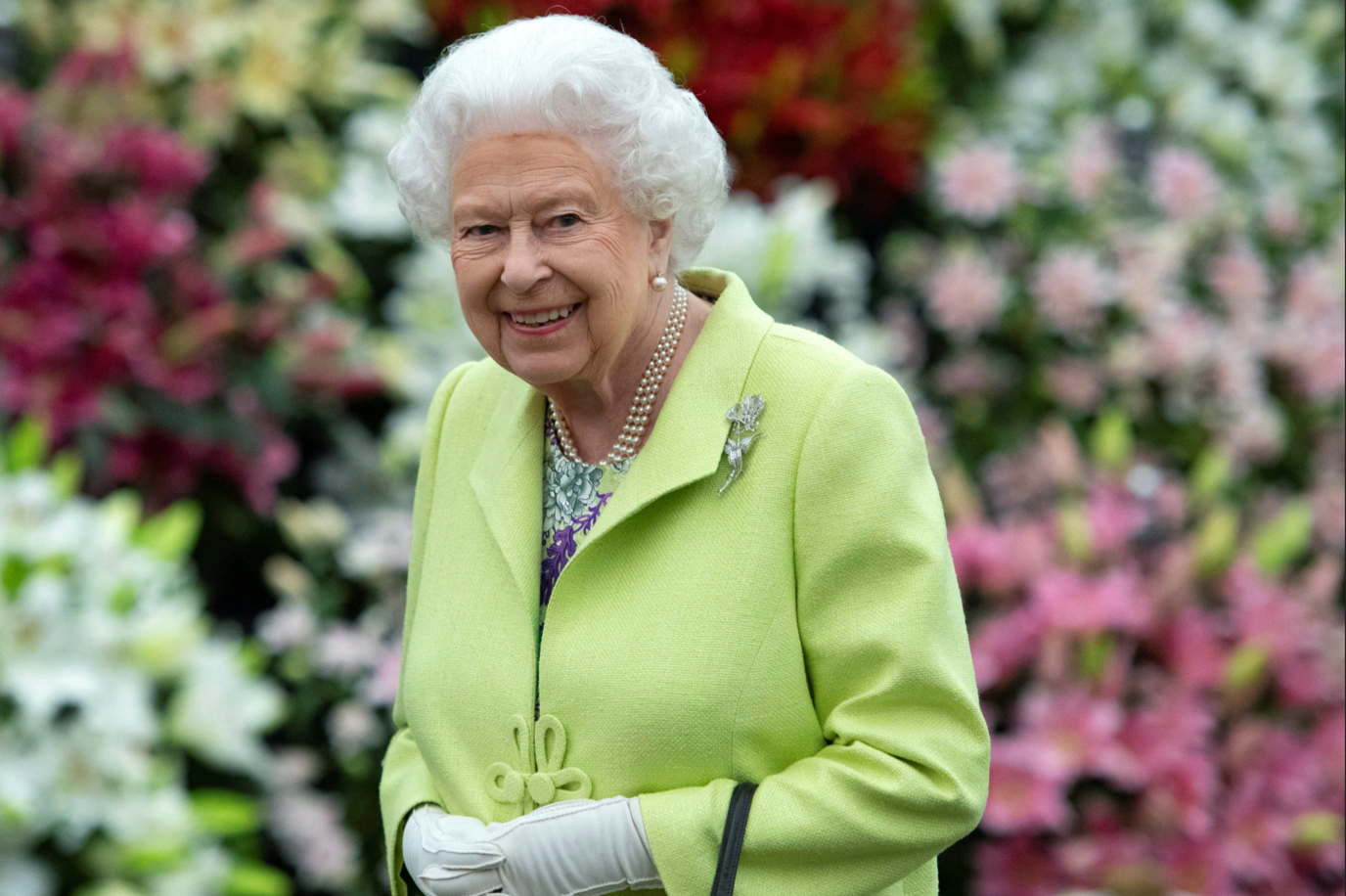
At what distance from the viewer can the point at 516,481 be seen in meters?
1.93

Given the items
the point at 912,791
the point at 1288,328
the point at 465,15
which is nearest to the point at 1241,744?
the point at 1288,328

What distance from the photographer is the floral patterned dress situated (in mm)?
1865

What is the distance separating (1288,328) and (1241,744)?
151cm

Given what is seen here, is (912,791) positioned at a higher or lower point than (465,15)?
lower

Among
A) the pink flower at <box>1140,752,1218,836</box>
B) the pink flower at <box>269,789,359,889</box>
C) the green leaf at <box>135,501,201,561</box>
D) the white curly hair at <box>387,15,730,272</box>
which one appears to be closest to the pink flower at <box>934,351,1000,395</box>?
the pink flower at <box>1140,752,1218,836</box>

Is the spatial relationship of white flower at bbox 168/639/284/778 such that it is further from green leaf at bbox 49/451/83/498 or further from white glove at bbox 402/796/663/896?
white glove at bbox 402/796/663/896

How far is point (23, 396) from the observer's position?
134 inches

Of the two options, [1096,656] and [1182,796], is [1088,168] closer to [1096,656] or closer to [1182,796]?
[1096,656]

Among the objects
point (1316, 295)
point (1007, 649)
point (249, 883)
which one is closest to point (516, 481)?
point (249, 883)

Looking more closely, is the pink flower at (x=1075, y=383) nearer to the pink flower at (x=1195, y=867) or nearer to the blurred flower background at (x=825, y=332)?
the blurred flower background at (x=825, y=332)

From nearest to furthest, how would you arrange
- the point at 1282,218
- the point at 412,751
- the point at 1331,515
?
the point at 412,751 → the point at 1331,515 → the point at 1282,218

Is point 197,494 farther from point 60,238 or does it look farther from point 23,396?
point 60,238

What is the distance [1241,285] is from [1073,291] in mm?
545

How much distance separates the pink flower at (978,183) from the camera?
419 centimetres
